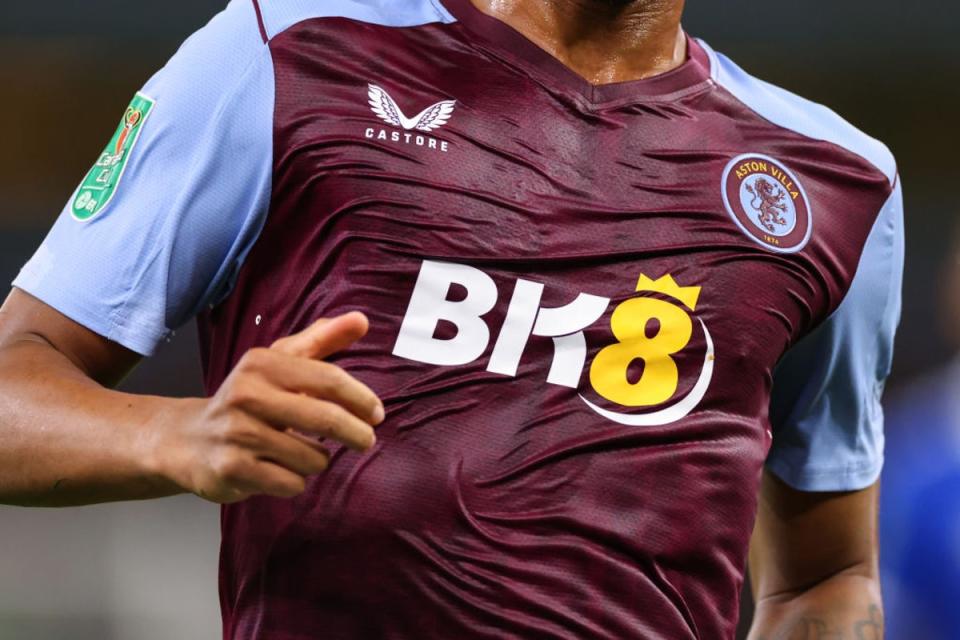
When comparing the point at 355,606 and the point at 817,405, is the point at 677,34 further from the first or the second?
the point at 355,606

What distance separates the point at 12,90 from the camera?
4922 millimetres

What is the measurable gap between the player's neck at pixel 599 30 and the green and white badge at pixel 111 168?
399 mm

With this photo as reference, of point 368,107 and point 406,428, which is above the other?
point 368,107

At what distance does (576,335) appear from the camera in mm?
1505

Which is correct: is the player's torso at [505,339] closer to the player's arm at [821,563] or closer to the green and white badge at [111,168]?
the green and white badge at [111,168]

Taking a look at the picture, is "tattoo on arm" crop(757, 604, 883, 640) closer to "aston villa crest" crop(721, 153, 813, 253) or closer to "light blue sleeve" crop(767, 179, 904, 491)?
"light blue sleeve" crop(767, 179, 904, 491)

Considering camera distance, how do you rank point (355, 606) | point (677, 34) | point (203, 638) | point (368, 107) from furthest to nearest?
point (203, 638)
point (677, 34)
point (368, 107)
point (355, 606)

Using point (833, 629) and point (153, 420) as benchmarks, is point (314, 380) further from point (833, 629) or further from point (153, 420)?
point (833, 629)

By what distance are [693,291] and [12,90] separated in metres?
3.90

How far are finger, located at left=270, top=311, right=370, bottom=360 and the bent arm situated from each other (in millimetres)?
140

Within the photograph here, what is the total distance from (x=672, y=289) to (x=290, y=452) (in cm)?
57

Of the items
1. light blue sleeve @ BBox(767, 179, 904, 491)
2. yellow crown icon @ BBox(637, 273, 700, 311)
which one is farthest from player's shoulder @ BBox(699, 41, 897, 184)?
yellow crown icon @ BBox(637, 273, 700, 311)

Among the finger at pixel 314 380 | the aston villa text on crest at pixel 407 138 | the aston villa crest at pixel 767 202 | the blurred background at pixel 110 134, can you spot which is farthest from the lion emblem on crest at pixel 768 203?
the blurred background at pixel 110 134

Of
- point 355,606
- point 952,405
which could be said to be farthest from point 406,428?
point 952,405
